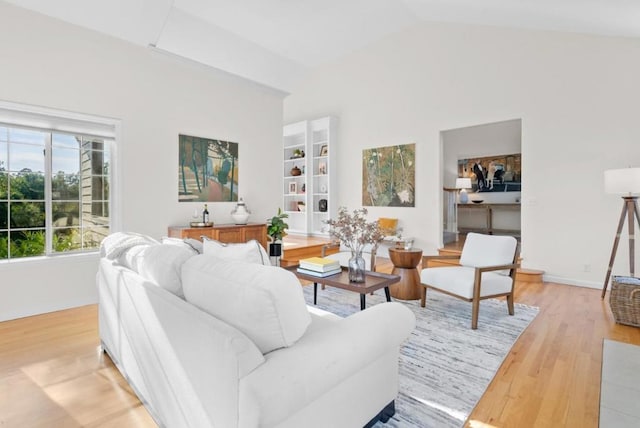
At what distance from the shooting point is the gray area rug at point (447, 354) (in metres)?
1.88

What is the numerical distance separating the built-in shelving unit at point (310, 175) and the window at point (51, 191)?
14.7 feet

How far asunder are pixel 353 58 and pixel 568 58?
13.1ft

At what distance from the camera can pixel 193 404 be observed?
129 cm

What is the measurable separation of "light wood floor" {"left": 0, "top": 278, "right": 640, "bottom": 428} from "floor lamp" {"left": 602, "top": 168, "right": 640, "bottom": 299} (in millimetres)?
1243

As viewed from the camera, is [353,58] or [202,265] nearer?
[202,265]

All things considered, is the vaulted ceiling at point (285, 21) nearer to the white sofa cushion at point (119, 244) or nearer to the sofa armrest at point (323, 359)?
the white sofa cushion at point (119, 244)

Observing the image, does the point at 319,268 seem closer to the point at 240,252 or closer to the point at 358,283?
the point at 358,283

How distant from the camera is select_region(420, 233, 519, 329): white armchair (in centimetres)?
308

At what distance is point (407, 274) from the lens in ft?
12.8

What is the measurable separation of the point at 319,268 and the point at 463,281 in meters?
1.37

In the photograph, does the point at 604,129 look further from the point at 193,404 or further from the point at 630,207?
the point at 193,404

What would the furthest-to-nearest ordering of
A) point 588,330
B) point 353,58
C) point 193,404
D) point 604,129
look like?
1. point 353,58
2. point 604,129
3. point 588,330
4. point 193,404

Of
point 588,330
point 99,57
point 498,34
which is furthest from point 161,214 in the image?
point 498,34

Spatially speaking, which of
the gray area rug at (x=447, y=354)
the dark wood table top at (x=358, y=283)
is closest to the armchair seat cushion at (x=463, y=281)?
the gray area rug at (x=447, y=354)
